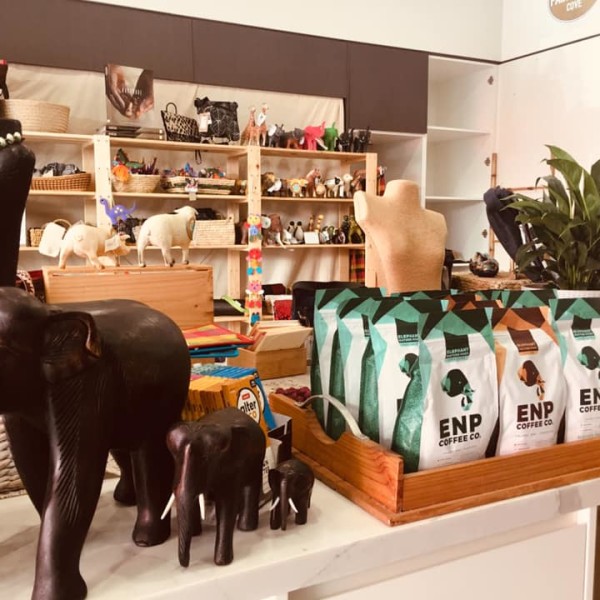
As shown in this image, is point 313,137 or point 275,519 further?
point 313,137

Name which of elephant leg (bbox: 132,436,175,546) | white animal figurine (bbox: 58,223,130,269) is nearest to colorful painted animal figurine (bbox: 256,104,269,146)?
white animal figurine (bbox: 58,223,130,269)

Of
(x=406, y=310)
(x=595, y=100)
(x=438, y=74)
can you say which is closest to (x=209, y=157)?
(x=438, y=74)

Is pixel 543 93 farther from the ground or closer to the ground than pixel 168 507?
farther from the ground

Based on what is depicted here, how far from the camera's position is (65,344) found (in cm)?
55

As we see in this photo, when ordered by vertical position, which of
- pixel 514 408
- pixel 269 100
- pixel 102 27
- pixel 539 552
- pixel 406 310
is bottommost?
pixel 539 552

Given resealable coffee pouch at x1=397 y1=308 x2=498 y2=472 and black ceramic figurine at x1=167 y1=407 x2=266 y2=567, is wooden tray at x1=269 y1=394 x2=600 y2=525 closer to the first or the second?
resealable coffee pouch at x1=397 y1=308 x2=498 y2=472

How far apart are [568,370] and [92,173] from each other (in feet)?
11.2

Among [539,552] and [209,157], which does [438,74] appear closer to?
[209,157]

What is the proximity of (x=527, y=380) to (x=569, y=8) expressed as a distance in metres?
4.65

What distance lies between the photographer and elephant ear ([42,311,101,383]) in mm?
550

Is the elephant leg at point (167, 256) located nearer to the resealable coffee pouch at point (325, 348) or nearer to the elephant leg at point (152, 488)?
the resealable coffee pouch at point (325, 348)

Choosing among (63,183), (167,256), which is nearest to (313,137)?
(63,183)

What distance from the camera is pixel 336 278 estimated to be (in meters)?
4.67

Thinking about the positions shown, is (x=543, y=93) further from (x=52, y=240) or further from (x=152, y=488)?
(x=152, y=488)
